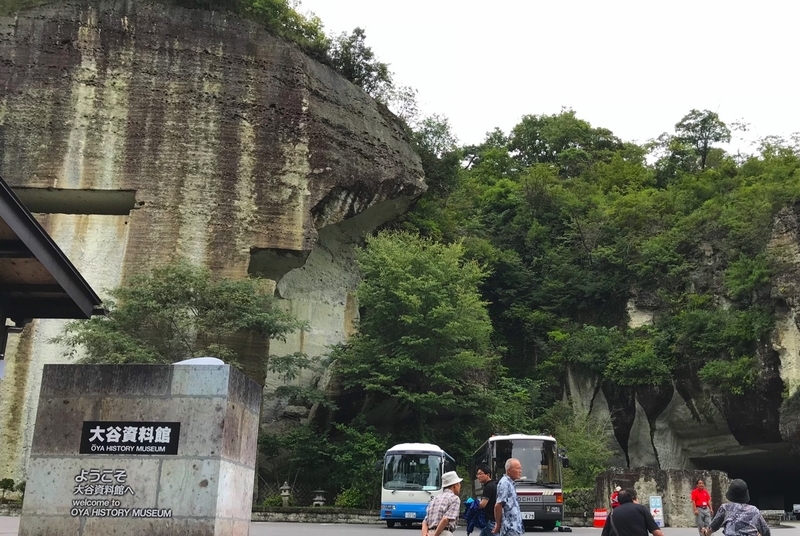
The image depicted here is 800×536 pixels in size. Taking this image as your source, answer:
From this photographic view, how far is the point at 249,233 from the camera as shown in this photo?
24391 millimetres

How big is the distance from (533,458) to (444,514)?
36.1 ft

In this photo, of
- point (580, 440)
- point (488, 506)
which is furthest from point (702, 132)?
point (488, 506)

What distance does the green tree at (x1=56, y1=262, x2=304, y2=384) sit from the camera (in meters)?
21.0

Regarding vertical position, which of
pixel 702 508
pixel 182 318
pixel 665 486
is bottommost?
pixel 702 508

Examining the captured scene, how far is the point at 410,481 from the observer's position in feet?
61.0

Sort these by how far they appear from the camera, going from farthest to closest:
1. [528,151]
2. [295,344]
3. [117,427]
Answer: [528,151] < [295,344] < [117,427]

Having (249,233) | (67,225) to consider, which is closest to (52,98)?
(67,225)

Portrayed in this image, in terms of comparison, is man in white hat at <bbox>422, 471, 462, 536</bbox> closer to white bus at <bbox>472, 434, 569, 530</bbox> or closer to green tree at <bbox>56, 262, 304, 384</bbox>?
white bus at <bbox>472, 434, 569, 530</bbox>

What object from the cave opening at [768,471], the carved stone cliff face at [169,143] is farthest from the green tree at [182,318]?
the cave opening at [768,471]

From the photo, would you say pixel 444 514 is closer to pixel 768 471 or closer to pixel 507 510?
pixel 507 510

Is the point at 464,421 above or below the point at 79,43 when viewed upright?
below

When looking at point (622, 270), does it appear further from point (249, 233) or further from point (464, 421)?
point (249, 233)

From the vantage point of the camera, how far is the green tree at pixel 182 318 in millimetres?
20953

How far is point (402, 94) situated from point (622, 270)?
11.8 metres
